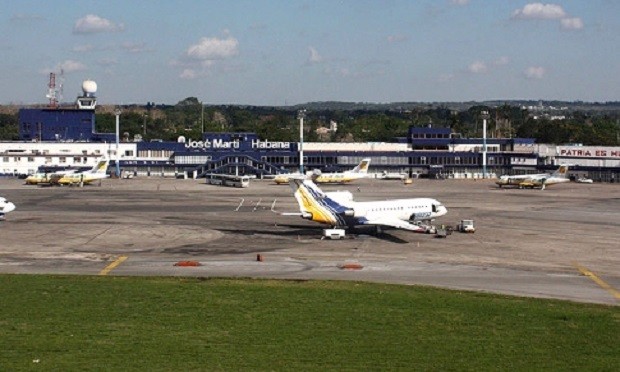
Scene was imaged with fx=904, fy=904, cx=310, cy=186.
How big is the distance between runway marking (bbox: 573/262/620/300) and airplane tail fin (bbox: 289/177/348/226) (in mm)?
23258

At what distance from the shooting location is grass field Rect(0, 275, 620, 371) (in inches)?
1460

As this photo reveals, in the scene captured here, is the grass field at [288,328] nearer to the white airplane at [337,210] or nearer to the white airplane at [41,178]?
the white airplane at [337,210]

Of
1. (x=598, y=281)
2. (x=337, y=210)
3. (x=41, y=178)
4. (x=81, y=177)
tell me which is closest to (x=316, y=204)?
(x=337, y=210)

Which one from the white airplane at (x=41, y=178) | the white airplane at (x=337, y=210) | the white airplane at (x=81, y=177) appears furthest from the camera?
the white airplane at (x=41, y=178)

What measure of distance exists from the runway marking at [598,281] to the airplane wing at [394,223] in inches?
627

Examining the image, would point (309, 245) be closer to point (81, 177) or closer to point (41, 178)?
point (81, 177)

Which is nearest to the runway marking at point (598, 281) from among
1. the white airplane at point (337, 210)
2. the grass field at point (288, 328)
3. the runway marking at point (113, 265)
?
the grass field at point (288, 328)

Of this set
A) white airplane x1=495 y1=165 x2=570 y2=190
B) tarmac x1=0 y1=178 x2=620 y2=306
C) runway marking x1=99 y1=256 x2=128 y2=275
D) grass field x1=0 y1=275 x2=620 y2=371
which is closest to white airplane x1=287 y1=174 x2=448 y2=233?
tarmac x1=0 y1=178 x2=620 y2=306

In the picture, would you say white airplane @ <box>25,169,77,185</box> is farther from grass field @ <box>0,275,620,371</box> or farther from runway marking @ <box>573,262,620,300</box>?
runway marking @ <box>573,262,620,300</box>

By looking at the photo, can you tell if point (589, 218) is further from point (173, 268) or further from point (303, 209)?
point (173, 268)

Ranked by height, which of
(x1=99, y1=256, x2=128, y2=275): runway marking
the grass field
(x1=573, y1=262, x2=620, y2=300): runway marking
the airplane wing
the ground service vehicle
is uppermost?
the airplane wing

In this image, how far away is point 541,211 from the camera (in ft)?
393

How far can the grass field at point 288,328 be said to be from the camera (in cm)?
3709

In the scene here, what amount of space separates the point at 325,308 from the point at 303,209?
1428 inches
